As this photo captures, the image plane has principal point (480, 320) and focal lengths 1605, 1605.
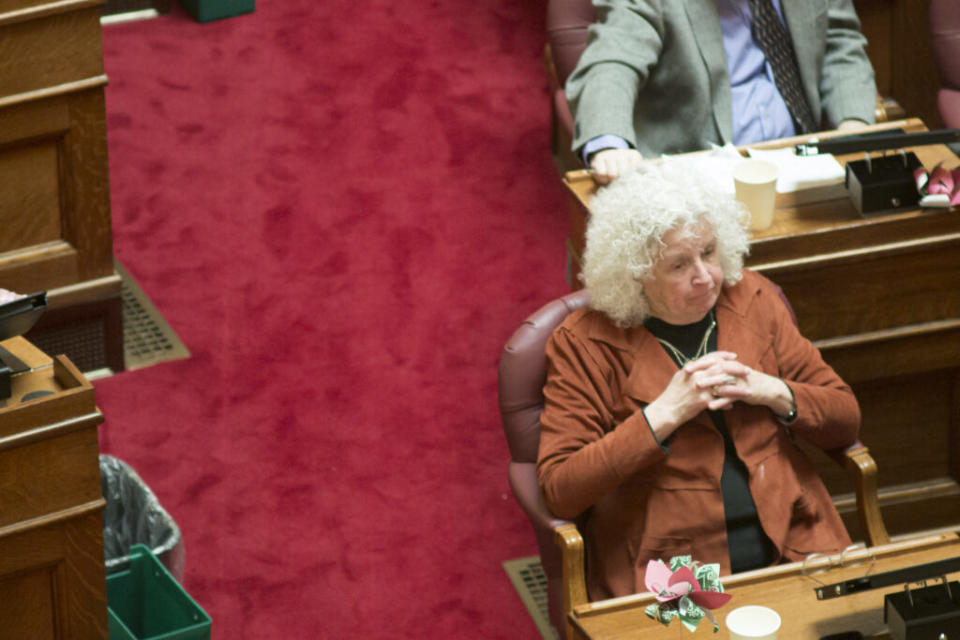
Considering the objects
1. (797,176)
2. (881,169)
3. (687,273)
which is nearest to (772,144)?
(797,176)

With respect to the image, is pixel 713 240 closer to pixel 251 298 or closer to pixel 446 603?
pixel 446 603

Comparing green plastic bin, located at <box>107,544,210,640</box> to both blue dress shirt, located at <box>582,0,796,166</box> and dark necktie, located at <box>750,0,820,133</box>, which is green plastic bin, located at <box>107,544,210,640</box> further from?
dark necktie, located at <box>750,0,820,133</box>

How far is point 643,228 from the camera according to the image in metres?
2.85

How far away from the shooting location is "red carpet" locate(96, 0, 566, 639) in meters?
3.70

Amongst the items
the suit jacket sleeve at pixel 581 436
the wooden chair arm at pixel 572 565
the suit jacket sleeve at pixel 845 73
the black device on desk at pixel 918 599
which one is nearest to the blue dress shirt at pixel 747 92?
the suit jacket sleeve at pixel 845 73

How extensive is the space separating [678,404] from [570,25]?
6.24 ft

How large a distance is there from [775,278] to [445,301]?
151cm

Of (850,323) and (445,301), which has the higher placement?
(850,323)

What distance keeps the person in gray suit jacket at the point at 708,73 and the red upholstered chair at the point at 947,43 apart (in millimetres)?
508

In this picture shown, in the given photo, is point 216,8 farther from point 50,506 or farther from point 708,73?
→ point 50,506

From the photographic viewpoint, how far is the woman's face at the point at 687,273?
9.31 ft

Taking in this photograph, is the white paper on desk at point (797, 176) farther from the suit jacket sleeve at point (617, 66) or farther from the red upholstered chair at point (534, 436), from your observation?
the red upholstered chair at point (534, 436)

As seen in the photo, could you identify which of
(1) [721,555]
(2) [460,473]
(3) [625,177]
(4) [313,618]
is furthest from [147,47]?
(1) [721,555]

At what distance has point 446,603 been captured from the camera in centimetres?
358
